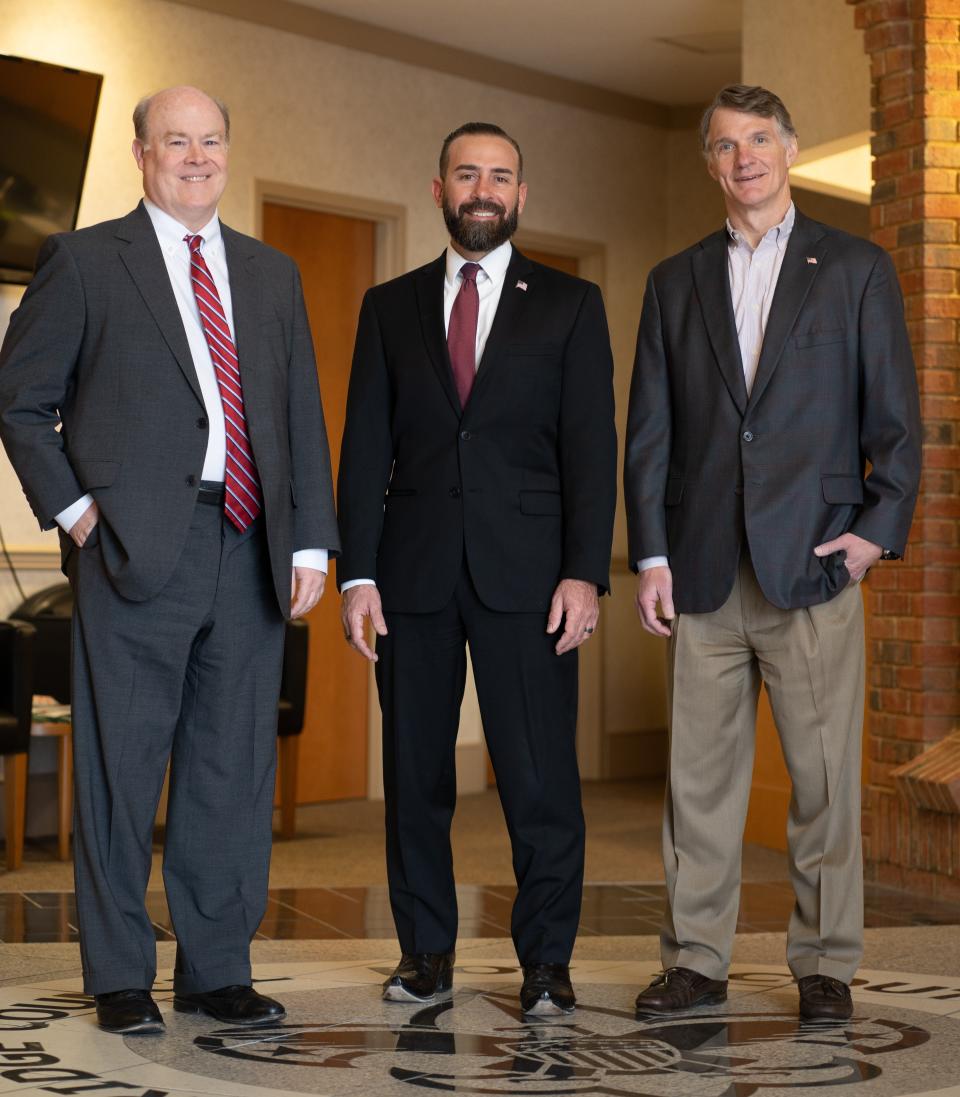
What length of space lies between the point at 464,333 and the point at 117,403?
700 mm

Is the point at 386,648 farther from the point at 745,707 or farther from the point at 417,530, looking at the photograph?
the point at 745,707

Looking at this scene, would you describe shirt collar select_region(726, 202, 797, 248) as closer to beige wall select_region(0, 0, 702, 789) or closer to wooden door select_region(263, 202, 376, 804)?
beige wall select_region(0, 0, 702, 789)

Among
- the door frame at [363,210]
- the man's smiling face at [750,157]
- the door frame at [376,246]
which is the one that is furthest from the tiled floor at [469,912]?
the door frame at [363,210]

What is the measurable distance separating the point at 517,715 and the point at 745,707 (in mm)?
448

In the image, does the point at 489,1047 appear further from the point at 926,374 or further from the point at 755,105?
the point at 926,374

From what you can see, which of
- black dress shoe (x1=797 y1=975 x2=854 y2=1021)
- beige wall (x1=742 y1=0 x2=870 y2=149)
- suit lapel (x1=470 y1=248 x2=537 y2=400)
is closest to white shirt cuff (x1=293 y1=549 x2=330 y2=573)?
suit lapel (x1=470 y1=248 x2=537 y2=400)

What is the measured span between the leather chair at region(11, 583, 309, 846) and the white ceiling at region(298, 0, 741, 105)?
8.55 ft

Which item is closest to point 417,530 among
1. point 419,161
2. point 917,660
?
point 917,660

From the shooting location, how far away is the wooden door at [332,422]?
6.78 meters

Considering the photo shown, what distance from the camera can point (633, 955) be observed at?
373cm

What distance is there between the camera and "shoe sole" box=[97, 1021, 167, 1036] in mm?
2840

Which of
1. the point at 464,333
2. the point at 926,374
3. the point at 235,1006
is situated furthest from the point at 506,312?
the point at 926,374

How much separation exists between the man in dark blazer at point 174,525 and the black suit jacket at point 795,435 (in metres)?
0.70

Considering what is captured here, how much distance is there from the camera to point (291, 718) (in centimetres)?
573
